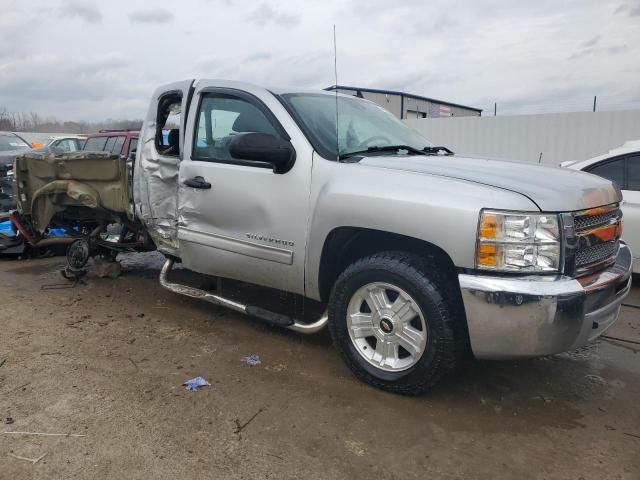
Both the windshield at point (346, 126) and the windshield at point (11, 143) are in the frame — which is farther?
the windshield at point (11, 143)

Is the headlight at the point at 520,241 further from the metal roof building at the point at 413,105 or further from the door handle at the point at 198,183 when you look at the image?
the metal roof building at the point at 413,105

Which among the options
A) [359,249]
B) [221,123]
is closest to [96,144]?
[221,123]

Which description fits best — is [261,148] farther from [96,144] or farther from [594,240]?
[96,144]

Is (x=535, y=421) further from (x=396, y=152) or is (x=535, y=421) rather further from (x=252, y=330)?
(x=252, y=330)

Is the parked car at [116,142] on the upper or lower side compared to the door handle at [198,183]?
upper

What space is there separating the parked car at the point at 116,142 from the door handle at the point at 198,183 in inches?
233

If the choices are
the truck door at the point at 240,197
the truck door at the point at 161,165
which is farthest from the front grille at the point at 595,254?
the truck door at the point at 161,165

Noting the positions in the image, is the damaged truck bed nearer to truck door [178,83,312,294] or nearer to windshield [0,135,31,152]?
truck door [178,83,312,294]

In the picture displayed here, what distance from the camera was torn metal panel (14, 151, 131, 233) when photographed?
17.4 ft

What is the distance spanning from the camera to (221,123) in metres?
4.23

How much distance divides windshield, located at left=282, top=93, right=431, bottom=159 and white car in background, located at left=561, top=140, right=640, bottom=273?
2.33 meters

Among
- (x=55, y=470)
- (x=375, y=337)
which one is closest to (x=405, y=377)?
(x=375, y=337)

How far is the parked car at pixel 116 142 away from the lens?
32.2 ft

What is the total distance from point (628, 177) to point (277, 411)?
458 cm
